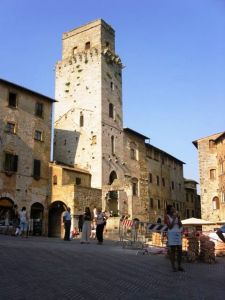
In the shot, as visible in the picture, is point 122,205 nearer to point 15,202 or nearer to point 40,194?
point 40,194

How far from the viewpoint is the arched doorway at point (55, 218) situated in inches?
1395

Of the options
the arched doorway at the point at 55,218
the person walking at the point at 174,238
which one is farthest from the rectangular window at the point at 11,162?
the person walking at the point at 174,238

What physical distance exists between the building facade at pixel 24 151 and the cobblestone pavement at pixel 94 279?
21.3 m

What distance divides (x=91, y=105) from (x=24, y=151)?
1038 centimetres

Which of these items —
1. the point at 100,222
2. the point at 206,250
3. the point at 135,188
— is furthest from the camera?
the point at 135,188

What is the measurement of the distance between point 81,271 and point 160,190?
42127 millimetres

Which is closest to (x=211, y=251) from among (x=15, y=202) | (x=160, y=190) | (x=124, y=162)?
(x=15, y=202)

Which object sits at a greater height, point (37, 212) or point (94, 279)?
point (37, 212)

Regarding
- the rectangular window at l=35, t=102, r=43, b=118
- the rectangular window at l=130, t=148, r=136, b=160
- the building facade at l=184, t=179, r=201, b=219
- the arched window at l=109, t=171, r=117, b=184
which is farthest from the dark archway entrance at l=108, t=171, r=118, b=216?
the building facade at l=184, t=179, r=201, b=219

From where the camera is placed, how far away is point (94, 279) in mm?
8039

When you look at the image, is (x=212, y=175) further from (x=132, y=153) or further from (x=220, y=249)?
(x=220, y=249)

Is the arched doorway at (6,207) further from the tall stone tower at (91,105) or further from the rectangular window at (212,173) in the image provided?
the rectangular window at (212,173)

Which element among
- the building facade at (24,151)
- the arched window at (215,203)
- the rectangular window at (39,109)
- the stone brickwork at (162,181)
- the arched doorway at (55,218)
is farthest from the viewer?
the stone brickwork at (162,181)

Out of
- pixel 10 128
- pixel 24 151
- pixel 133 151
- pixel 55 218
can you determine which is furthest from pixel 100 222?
pixel 133 151
